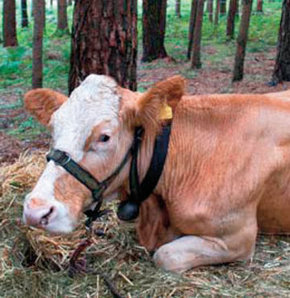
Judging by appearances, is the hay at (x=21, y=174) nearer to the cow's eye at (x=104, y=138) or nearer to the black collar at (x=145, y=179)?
the black collar at (x=145, y=179)

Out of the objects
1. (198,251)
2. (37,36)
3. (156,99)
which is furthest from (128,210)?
(37,36)

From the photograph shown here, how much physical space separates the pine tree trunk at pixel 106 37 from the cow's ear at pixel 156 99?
66.2 inches

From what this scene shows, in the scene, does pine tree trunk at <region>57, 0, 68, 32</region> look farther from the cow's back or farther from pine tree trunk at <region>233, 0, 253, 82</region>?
the cow's back

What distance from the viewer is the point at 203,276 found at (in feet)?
11.5

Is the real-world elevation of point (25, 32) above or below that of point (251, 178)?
below

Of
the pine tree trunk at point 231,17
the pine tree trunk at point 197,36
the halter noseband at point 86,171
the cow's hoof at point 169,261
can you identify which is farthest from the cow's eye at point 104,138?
the pine tree trunk at point 231,17

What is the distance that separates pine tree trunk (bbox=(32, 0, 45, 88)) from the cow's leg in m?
4.83

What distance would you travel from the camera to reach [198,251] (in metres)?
3.56

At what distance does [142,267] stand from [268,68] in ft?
29.8

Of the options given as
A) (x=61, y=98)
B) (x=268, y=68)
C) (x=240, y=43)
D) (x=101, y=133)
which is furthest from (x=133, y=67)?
(x=268, y=68)

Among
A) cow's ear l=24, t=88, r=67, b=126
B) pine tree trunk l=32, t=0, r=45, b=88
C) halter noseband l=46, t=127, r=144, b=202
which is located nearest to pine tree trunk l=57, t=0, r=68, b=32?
pine tree trunk l=32, t=0, r=45, b=88

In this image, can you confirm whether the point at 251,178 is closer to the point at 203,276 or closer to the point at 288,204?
the point at 288,204

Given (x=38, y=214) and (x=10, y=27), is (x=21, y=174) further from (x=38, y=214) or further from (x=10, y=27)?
(x=10, y=27)

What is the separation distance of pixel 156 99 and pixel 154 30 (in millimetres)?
10895
